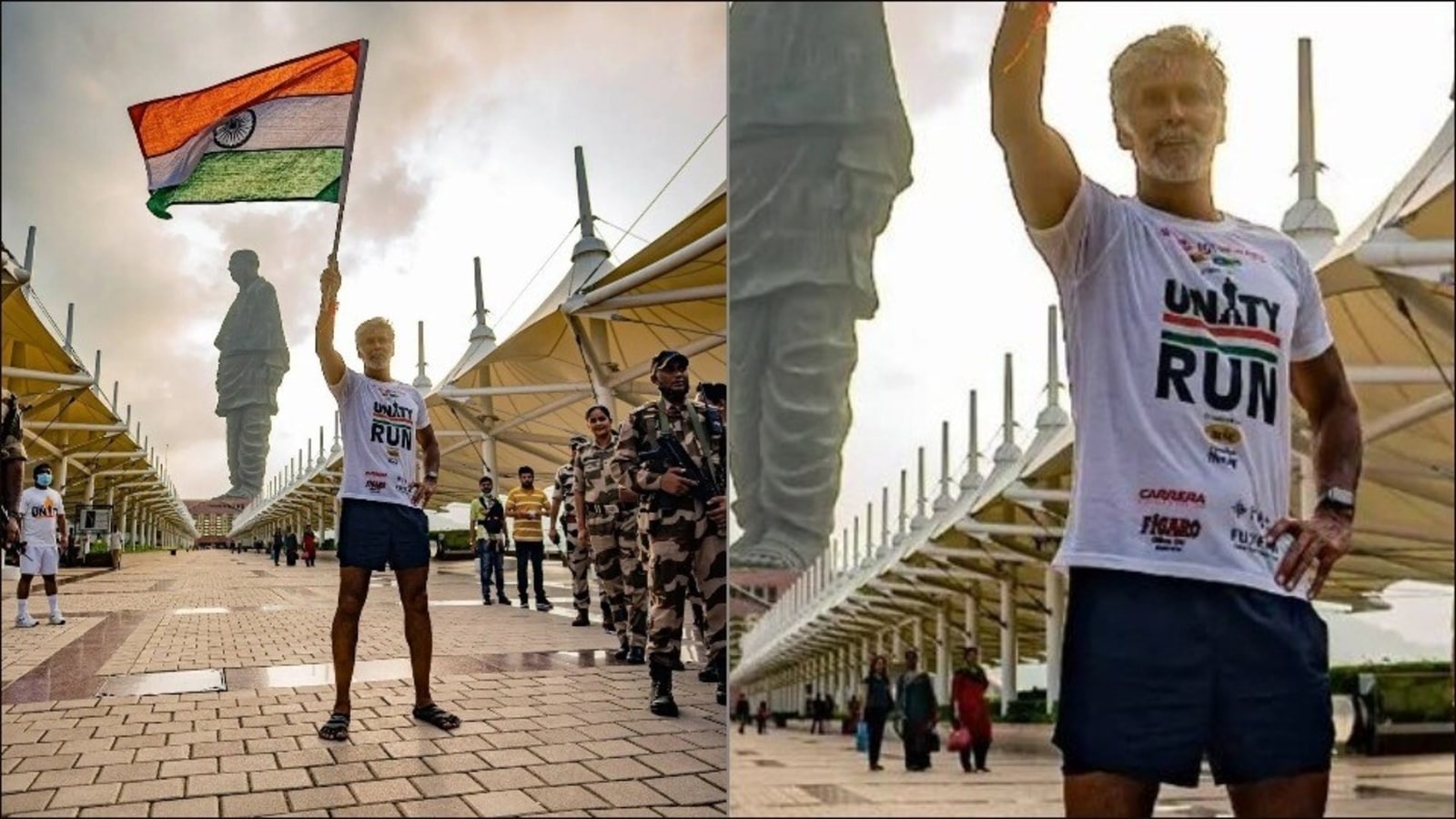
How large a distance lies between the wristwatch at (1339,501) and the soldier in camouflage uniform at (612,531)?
106cm

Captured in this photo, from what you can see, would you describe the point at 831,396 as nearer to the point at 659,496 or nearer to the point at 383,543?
the point at 383,543

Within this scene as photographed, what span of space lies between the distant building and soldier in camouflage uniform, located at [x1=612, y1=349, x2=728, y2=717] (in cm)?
66

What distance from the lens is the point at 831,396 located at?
51.9 inches

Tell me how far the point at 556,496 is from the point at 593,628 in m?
0.54

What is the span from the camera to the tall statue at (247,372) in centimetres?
154

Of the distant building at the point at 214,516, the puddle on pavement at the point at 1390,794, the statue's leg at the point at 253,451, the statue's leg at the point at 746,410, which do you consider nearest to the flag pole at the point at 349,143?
the statue's leg at the point at 253,451

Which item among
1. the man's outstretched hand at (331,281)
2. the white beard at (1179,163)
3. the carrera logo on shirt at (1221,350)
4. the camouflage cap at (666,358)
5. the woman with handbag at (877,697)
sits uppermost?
the white beard at (1179,163)

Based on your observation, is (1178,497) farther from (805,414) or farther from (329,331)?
(329,331)

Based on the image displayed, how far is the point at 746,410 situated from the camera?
135 cm

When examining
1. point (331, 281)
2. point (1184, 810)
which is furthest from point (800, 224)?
point (1184, 810)

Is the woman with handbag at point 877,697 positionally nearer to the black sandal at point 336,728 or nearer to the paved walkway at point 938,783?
the paved walkway at point 938,783

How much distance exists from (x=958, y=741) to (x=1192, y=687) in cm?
39

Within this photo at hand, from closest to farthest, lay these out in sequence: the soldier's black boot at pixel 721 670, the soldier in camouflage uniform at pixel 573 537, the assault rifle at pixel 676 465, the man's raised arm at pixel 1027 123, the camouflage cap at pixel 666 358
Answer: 1. the man's raised arm at pixel 1027 123
2. the camouflage cap at pixel 666 358
3. the soldier in camouflage uniform at pixel 573 537
4. the soldier's black boot at pixel 721 670
5. the assault rifle at pixel 676 465

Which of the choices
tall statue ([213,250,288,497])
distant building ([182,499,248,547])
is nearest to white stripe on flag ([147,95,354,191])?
tall statue ([213,250,288,497])
